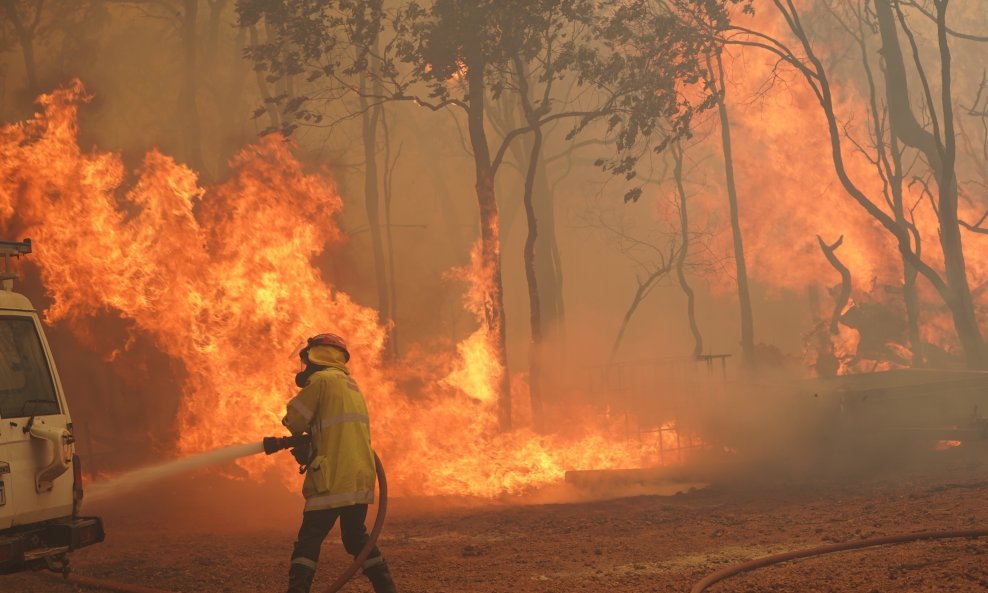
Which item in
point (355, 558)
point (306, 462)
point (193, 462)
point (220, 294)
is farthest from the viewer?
point (220, 294)

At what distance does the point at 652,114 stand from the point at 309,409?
14702 mm

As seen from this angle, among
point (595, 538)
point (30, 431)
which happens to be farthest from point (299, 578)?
point (595, 538)

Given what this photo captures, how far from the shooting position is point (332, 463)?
6555 mm

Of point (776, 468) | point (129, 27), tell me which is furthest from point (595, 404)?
point (129, 27)

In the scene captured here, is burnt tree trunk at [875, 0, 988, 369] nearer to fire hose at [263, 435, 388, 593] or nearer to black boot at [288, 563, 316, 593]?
fire hose at [263, 435, 388, 593]

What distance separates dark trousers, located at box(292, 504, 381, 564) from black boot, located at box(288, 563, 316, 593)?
7 centimetres

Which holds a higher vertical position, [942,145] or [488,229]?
[942,145]

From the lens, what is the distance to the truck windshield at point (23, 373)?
6.50 m

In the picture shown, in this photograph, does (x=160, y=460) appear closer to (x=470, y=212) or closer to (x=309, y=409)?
(x=309, y=409)

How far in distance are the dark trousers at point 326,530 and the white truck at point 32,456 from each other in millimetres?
1563

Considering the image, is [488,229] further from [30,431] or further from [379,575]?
[30,431]

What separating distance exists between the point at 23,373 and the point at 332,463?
2.23 m

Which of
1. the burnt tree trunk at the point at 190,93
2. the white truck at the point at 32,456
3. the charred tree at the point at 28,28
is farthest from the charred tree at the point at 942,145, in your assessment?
the charred tree at the point at 28,28

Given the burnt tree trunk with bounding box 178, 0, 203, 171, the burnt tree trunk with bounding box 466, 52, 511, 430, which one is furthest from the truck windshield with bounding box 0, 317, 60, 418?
the burnt tree trunk with bounding box 178, 0, 203, 171
